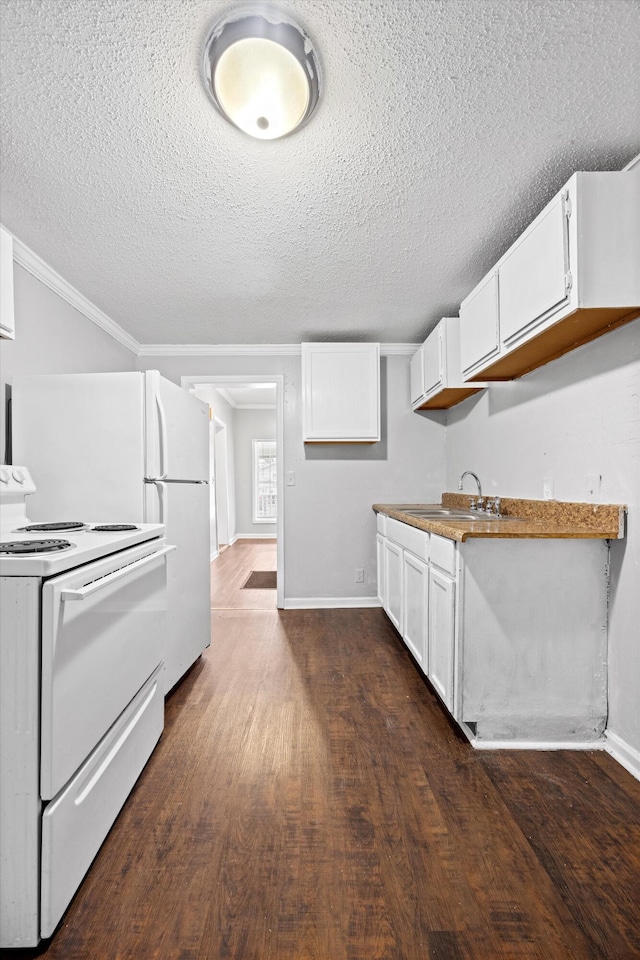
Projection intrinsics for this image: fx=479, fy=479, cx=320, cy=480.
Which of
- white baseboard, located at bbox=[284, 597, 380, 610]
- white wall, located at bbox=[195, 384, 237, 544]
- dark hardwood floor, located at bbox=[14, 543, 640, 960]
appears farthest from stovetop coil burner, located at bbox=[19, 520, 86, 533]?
white wall, located at bbox=[195, 384, 237, 544]

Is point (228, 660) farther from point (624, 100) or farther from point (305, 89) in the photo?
point (624, 100)

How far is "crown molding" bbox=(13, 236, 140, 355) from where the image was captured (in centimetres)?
244

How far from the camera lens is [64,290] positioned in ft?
9.36

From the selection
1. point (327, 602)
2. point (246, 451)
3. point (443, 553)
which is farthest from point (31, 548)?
point (246, 451)

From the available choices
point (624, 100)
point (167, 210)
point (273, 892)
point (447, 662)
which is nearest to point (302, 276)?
point (167, 210)

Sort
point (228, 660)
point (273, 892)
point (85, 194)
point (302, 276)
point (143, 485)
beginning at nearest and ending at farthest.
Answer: point (273, 892) < point (85, 194) < point (143, 485) < point (302, 276) < point (228, 660)

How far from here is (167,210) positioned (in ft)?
6.94

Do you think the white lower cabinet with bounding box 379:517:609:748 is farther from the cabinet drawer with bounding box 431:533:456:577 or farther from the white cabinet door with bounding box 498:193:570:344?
the white cabinet door with bounding box 498:193:570:344

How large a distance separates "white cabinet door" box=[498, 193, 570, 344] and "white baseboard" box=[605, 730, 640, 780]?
67.2 inches

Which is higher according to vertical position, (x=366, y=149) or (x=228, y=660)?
(x=366, y=149)

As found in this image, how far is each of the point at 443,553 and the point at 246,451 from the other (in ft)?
23.4

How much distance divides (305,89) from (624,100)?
101 centimetres

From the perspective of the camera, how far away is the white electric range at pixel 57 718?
1.13 metres

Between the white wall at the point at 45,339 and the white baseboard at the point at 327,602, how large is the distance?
240 cm
